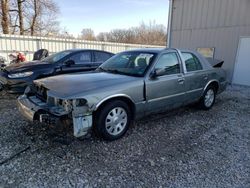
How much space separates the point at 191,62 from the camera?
462 cm

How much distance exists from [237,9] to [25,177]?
31.4 feet

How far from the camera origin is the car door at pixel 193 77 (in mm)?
4414

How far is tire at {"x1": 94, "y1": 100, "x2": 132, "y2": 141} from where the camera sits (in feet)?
10.2

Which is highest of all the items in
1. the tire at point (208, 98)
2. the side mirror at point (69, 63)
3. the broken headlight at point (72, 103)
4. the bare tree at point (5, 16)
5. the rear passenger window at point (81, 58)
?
the bare tree at point (5, 16)

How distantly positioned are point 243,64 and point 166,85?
6.34 m

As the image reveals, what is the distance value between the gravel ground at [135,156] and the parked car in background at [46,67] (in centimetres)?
106

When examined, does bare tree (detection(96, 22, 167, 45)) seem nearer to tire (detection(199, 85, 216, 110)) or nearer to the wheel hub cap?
tire (detection(199, 85, 216, 110))

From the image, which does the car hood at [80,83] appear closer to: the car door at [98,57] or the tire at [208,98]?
the tire at [208,98]

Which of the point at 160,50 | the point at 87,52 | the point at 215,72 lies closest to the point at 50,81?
the point at 160,50

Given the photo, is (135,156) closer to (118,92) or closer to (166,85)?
(118,92)

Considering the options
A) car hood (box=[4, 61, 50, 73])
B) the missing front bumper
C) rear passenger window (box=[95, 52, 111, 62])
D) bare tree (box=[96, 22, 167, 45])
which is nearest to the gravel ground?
the missing front bumper

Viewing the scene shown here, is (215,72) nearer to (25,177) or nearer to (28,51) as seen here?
(25,177)

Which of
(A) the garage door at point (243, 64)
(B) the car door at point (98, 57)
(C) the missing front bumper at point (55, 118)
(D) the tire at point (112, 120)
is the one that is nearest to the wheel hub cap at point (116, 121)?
(D) the tire at point (112, 120)

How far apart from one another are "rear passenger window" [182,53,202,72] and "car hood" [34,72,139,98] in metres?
1.56
